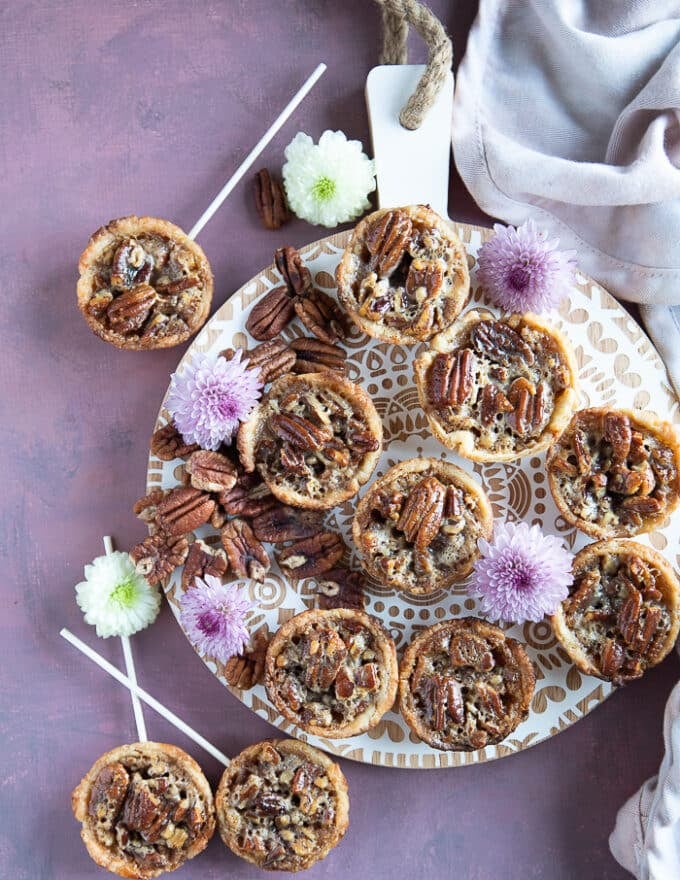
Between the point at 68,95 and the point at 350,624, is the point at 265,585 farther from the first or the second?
the point at 68,95

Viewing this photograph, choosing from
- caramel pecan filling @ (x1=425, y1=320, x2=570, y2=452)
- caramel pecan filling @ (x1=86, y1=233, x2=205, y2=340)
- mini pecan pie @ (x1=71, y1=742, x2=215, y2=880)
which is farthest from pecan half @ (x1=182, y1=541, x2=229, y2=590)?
caramel pecan filling @ (x1=425, y1=320, x2=570, y2=452)

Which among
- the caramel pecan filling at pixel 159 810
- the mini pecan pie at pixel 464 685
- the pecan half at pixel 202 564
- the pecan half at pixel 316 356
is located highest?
the pecan half at pixel 316 356

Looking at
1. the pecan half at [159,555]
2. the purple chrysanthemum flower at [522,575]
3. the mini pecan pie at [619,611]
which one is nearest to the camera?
the purple chrysanthemum flower at [522,575]

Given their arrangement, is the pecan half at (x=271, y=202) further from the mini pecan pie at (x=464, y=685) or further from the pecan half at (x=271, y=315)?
the mini pecan pie at (x=464, y=685)

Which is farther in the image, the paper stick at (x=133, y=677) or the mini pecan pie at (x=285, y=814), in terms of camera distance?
the paper stick at (x=133, y=677)

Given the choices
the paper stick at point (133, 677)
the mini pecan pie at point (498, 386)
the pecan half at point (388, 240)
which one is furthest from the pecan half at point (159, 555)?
the pecan half at point (388, 240)

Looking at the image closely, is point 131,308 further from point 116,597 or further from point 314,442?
point 116,597
